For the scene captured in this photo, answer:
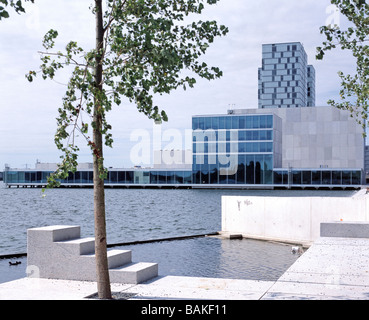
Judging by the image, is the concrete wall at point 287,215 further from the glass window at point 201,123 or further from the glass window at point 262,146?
the glass window at point 201,123

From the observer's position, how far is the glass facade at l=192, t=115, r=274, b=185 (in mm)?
93562

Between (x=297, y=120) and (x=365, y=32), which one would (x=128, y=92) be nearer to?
(x=365, y=32)

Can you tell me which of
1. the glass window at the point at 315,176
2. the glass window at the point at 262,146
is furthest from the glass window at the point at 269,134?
the glass window at the point at 315,176

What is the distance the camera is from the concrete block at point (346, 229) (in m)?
16.6

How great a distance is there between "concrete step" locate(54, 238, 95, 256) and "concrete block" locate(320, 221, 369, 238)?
9090 mm

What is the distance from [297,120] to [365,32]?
103893 millimetres

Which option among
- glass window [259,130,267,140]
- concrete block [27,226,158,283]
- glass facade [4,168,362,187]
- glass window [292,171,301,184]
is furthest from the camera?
glass window [292,171,301,184]

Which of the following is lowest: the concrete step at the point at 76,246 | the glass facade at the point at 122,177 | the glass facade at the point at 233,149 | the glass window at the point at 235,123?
the glass facade at the point at 122,177

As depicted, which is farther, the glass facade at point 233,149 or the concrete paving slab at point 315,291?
the glass facade at point 233,149

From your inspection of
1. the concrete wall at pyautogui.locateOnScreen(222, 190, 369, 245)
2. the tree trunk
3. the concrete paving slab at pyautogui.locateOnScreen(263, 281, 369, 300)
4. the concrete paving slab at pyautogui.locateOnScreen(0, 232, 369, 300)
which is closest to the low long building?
the concrete wall at pyautogui.locateOnScreen(222, 190, 369, 245)

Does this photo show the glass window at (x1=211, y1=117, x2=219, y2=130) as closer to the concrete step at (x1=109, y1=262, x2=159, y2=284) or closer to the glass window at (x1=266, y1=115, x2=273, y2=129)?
the glass window at (x1=266, y1=115, x2=273, y2=129)

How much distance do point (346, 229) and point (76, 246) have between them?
9.81 m

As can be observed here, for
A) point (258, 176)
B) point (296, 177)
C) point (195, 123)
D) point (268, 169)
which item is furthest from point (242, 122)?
point (296, 177)

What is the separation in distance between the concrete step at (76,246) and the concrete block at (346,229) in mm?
9090
